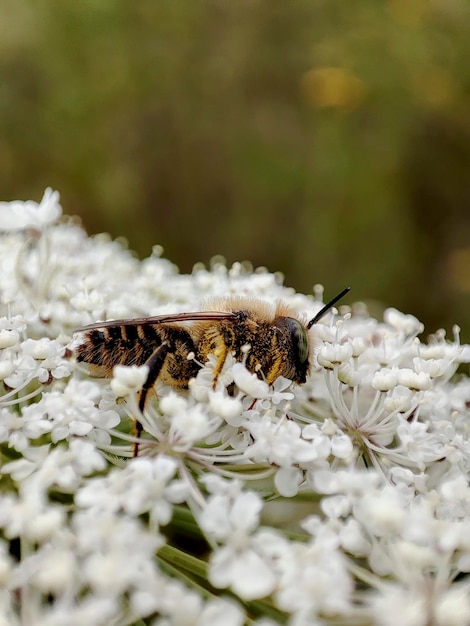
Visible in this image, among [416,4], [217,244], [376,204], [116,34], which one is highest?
[416,4]

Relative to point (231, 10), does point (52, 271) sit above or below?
below

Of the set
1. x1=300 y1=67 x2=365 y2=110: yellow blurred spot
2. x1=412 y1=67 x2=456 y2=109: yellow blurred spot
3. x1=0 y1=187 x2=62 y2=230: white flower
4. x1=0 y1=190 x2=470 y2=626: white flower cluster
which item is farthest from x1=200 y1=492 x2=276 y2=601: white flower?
x1=300 y1=67 x2=365 y2=110: yellow blurred spot

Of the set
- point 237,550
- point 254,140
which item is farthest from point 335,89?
point 237,550

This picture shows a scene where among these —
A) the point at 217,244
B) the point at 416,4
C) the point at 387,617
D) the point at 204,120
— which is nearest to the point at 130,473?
the point at 387,617

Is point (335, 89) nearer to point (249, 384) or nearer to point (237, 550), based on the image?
point (249, 384)

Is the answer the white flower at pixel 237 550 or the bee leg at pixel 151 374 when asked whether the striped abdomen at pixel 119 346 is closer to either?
the bee leg at pixel 151 374

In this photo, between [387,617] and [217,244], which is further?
[217,244]

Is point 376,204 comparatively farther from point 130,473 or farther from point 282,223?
point 130,473
